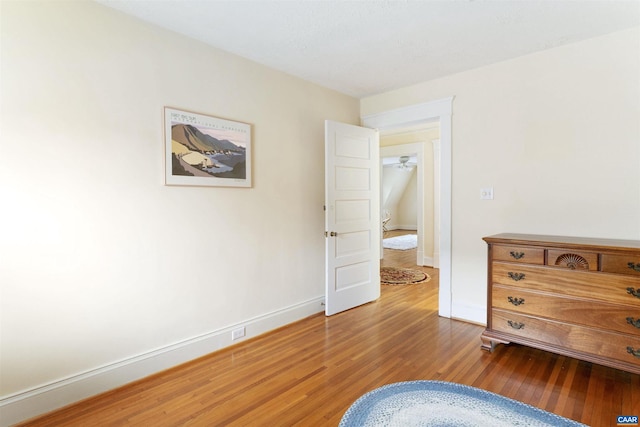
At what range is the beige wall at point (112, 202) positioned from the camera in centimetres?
186

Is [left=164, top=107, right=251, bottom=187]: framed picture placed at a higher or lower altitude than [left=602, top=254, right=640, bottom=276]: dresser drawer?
higher

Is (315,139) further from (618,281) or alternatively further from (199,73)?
(618,281)

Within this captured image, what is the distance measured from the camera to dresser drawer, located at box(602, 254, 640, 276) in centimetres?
210

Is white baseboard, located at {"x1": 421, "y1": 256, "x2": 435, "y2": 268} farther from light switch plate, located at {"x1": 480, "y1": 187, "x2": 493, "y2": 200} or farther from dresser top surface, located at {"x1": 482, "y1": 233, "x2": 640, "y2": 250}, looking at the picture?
dresser top surface, located at {"x1": 482, "y1": 233, "x2": 640, "y2": 250}

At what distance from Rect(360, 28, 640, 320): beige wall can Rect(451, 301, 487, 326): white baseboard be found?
0.01m

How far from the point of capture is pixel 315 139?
3.57 m

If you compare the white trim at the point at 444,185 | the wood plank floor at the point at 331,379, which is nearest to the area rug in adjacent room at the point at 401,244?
the white trim at the point at 444,185

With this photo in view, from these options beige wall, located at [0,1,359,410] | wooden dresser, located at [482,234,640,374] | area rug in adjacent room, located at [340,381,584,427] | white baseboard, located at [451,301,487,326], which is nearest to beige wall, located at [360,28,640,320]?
white baseboard, located at [451,301,487,326]

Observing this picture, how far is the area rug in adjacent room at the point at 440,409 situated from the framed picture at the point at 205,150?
6.43ft

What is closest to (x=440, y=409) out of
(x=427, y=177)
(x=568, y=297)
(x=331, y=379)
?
(x=331, y=379)

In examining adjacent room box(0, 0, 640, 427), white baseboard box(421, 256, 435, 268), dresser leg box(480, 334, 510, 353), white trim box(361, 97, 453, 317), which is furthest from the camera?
white baseboard box(421, 256, 435, 268)

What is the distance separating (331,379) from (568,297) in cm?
180

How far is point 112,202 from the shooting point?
2172 millimetres

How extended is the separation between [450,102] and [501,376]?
2.53 meters
